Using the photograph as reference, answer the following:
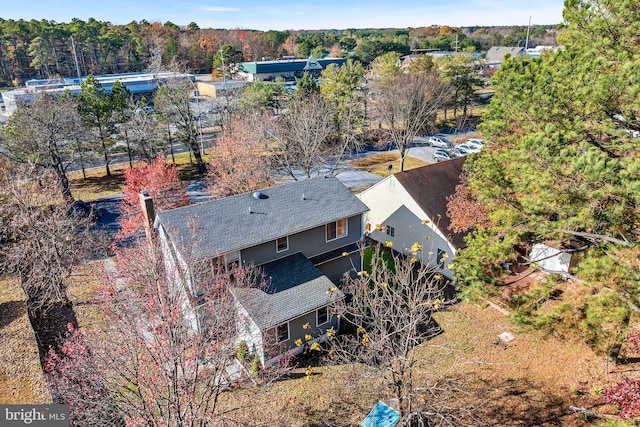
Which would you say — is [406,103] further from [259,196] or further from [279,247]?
[279,247]

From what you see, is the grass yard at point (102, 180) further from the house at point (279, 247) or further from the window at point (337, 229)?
the window at point (337, 229)

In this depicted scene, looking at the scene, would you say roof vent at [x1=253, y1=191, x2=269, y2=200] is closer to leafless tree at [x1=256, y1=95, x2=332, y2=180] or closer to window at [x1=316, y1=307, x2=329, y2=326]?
window at [x1=316, y1=307, x2=329, y2=326]

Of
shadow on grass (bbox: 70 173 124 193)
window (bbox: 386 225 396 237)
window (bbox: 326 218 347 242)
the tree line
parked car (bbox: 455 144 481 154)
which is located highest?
the tree line

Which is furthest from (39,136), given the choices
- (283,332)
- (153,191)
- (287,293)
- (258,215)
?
(283,332)

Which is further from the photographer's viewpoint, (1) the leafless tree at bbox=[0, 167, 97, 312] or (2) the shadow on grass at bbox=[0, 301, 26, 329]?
(1) the leafless tree at bbox=[0, 167, 97, 312]

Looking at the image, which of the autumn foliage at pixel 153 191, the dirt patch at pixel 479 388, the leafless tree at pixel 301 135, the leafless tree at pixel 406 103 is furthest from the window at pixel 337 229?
the leafless tree at pixel 406 103

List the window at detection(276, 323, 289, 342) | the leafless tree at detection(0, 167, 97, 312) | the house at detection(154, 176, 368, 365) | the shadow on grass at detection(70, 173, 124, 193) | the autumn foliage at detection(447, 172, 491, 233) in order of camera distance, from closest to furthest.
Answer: the house at detection(154, 176, 368, 365)
the window at detection(276, 323, 289, 342)
the autumn foliage at detection(447, 172, 491, 233)
the leafless tree at detection(0, 167, 97, 312)
the shadow on grass at detection(70, 173, 124, 193)

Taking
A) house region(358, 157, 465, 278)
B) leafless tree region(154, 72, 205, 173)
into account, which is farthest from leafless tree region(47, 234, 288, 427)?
leafless tree region(154, 72, 205, 173)
